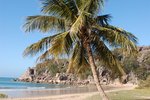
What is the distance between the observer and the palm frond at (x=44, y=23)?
18156mm

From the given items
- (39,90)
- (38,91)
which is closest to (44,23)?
(38,91)

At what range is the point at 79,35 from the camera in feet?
58.1

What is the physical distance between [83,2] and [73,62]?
3.38 meters

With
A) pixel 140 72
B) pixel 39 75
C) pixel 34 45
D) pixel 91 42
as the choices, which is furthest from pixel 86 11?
pixel 39 75

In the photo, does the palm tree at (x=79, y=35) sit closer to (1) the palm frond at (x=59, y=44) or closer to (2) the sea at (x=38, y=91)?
(1) the palm frond at (x=59, y=44)

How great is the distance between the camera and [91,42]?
18391mm

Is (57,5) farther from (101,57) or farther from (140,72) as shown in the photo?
(140,72)

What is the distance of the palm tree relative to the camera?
17.2 meters

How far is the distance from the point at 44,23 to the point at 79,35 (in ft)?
6.48

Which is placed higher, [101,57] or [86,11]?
[86,11]

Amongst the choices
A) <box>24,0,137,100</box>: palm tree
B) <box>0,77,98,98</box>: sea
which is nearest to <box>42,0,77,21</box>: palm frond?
<box>24,0,137,100</box>: palm tree

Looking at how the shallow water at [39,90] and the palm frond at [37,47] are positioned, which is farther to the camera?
the shallow water at [39,90]

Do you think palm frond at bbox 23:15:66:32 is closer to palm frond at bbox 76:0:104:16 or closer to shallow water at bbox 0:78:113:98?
palm frond at bbox 76:0:104:16

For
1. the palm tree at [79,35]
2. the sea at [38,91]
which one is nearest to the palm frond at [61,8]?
the palm tree at [79,35]
